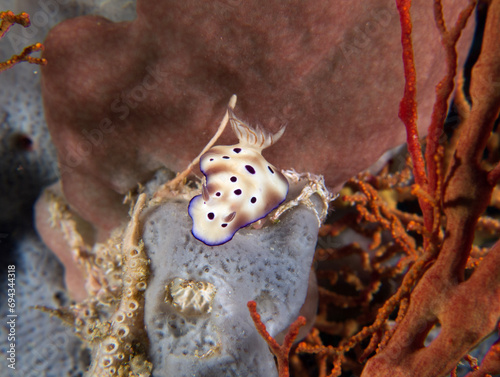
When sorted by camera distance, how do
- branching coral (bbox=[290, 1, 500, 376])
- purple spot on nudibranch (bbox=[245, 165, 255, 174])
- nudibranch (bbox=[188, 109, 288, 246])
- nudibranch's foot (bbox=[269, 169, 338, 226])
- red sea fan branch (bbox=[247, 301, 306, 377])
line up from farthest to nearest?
nudibranch's foot (bbox=[269, 169, 338, 226]), purple spot on nudibranch (bbox=[245, 165, 255, 174]), nudibranch (bbox=[188, 109, 288, 246]), red sea fan branch (bbox=[247, 301, 306, 377]), branching coral (bbox=[290, 1, 500, 376])

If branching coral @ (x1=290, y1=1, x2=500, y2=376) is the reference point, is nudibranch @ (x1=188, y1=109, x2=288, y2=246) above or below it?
below

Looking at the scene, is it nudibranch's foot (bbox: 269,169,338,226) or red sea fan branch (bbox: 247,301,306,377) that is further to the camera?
nudibranch's foot (bbox: 269,169,338,226)

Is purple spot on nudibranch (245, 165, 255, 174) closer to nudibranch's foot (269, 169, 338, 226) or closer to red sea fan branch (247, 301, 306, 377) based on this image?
nudibranch's foot (269, 169, 338, 226)

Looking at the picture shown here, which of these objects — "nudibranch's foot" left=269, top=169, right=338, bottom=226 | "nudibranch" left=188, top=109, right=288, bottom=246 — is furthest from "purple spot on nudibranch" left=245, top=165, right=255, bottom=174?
"nudibranch's foot" left=269, top=169, right=338, bottom=226

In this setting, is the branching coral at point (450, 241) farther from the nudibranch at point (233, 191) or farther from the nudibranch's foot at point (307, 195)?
the nudibranch at point (233, 191)

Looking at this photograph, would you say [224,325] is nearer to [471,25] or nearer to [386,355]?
[386,355]

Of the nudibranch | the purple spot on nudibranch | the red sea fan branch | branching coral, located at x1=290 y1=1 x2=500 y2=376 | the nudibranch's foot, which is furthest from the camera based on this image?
the nudibranch's foot

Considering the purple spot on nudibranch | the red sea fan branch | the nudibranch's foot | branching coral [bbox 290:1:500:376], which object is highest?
branching coral [bbox 290:1:500:376]
